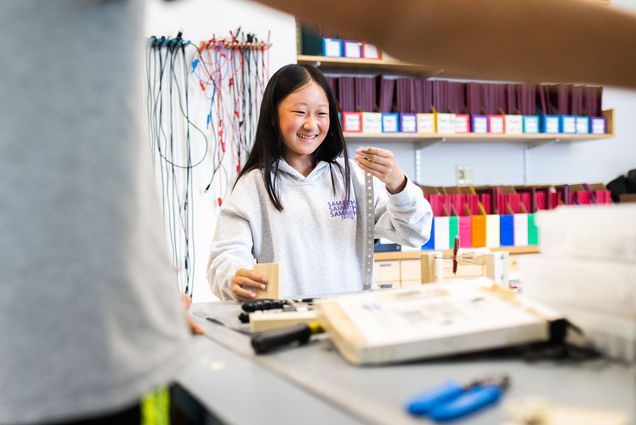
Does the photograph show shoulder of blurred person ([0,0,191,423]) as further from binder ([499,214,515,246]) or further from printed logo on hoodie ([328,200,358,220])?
binder ([499,214,515,246])

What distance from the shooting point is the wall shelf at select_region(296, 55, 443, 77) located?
9.52 feet

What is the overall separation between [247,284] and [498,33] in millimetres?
861

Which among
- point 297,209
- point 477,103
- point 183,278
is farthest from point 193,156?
point 477,103

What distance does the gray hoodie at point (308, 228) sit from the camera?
1.62m

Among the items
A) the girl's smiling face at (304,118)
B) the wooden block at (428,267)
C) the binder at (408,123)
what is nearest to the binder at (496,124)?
the binder at (408,123)

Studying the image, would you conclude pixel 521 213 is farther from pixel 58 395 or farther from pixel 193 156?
pixel 58 395

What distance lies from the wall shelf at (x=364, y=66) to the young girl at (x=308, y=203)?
1177 mm

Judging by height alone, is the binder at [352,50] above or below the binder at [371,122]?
above

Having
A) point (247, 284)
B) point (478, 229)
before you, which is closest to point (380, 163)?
point (247, 284)

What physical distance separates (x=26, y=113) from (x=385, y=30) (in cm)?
31

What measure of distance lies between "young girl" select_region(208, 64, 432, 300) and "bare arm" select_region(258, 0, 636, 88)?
96 cm

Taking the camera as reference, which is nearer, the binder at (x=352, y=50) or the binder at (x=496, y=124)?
the binder at (x=352, y=50)

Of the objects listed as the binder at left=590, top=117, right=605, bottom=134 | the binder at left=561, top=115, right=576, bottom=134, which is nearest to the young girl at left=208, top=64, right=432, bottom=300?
the binder at left=561, top=115, right=576, bottom=134

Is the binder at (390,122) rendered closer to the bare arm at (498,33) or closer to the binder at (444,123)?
the binder at (444,123)
